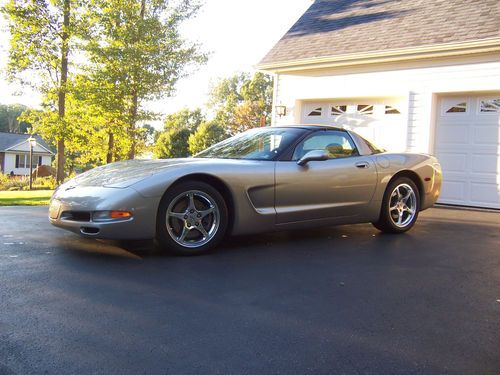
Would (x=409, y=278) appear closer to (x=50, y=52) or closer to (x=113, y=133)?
(x=113, y=133)

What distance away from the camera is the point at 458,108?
30.9 ft

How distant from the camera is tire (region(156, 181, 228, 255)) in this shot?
13.4 ft

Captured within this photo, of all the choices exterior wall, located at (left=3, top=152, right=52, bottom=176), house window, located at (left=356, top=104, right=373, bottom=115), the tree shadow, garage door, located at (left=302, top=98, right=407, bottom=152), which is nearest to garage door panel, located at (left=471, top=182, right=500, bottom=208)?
garage door, located at (left=302, top=98, right=407, bottom=152)

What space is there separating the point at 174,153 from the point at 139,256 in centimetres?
3735

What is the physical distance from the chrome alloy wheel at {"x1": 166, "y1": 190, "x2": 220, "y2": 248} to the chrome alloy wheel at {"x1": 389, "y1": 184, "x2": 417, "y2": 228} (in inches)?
95.4

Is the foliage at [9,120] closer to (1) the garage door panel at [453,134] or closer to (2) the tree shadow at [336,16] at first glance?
(2) the tree shadow at [336,16]

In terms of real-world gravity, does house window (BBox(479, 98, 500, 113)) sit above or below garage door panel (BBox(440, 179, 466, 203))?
above

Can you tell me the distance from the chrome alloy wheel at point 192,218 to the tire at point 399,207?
2.28 metres

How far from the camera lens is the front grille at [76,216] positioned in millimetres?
3986

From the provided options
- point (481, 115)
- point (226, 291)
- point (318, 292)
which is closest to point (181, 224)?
point (226, 291)

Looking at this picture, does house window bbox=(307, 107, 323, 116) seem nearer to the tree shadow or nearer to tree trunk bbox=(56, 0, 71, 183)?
the tree shadow

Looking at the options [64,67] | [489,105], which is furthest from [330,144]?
[64,67]

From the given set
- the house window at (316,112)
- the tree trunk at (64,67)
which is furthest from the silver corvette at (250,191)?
the tree trunk at (64,67)

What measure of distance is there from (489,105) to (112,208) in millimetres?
7827
